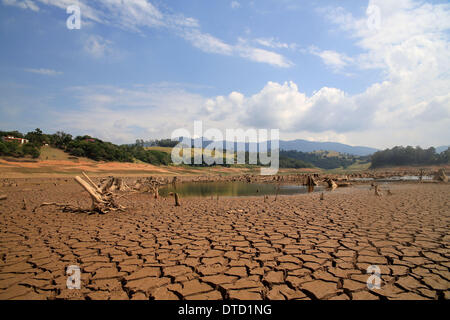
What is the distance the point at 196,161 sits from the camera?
237 feet

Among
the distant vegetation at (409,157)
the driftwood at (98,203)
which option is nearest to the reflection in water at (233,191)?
the driftwood at (98,203)

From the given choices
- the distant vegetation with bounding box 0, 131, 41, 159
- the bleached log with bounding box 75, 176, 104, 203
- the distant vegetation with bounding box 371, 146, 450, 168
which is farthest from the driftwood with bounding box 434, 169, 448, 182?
the distant vegetation with bounding box 0, 131, 41, 159

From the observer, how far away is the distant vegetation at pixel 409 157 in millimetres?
59125

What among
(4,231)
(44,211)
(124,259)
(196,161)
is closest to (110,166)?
(196,161)

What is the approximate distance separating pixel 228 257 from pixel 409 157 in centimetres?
7939

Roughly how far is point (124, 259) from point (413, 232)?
249 inches

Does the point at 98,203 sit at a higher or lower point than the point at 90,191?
lower

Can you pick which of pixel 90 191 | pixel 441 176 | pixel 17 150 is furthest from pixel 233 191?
pixel 17 150

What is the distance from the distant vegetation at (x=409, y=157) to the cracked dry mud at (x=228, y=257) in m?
71.4

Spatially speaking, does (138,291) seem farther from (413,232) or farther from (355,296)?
(413,232)

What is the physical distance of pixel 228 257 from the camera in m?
4.06

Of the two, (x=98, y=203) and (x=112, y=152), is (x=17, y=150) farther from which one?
(x=98, y=203)

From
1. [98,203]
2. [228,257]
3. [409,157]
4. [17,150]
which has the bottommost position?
[228,257]

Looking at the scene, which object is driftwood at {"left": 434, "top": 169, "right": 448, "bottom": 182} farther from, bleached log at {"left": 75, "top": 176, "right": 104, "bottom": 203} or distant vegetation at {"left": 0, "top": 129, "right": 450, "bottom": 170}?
distant vegetation at {"left": 0, "top": 129, "right": 450, "bottom": 170}
